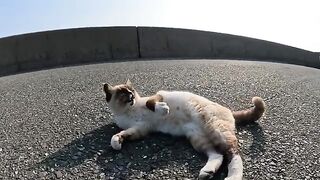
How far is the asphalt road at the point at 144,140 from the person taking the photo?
2363mm

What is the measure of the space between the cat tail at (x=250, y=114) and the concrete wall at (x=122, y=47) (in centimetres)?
526

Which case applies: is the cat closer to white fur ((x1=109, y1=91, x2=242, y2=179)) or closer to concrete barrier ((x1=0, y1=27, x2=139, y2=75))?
white fur ((x1=109, y1=91, x2=242, y2=179))

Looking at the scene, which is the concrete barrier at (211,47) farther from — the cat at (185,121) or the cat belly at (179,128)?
the cat belly at (179,128)

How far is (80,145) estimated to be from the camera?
8.85 feet

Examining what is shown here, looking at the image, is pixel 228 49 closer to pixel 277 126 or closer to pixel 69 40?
pixel 69 40

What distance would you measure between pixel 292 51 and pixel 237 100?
214 inches

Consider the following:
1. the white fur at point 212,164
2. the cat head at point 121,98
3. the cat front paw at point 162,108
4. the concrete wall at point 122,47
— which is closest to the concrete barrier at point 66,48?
the concrete wall at point 122,47

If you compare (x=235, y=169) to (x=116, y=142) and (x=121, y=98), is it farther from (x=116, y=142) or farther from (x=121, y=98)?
(x=121, y=98)

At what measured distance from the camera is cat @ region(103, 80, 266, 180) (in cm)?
→ 222

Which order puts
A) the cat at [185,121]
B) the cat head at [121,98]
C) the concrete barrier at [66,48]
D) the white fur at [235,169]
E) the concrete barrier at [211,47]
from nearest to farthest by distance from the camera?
1. the white fur at [235,169]
2. the cat at [185,121]
3. the cat head at [121,98]
4. the concrete barrier at [66,48]
5. the concrete barrier at [211,47]

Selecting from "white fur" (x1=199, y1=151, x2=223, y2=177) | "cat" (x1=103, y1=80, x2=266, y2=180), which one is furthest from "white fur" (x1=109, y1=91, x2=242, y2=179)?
"white fur" (x1=199, y1=151, x2=223, y2=177)

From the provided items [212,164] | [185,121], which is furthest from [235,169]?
[185,121]

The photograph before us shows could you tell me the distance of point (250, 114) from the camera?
9.48ft

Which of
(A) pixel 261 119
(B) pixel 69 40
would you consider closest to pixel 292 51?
(B) pixel 69 40
